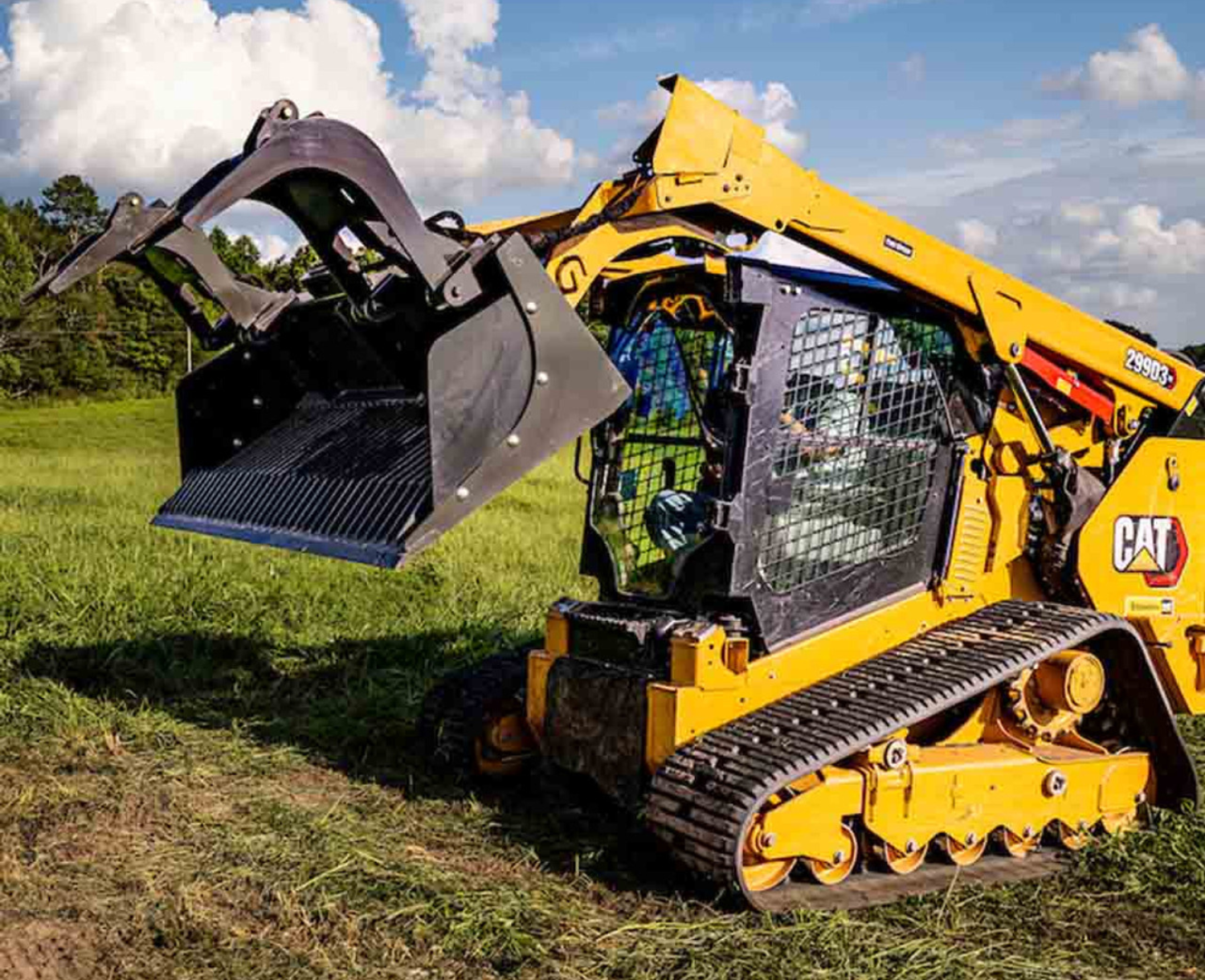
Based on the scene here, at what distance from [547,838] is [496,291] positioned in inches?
88.6

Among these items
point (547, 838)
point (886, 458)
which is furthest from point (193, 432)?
point (886, 458)

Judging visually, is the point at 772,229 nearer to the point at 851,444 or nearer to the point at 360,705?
the point at 851,444

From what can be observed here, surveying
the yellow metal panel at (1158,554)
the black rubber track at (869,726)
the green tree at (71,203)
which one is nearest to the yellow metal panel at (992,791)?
the black rubber track at (869,726)

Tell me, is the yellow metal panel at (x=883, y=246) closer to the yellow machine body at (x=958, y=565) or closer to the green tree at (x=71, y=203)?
the yellow machine body at (x=958, y=565)

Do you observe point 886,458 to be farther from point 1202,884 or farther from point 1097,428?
point 1202,884

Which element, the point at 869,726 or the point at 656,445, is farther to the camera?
the point at 656,445

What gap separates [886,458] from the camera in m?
5.98

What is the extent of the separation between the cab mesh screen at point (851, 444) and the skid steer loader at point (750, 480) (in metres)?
0.01

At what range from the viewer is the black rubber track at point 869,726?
4.92 metres

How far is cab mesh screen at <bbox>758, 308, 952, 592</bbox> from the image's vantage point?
570cm

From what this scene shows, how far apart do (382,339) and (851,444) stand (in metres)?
1.99

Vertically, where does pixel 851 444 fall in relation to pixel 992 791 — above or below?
above

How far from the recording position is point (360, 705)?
26.2ft

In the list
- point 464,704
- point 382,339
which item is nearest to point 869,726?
point 464,704
